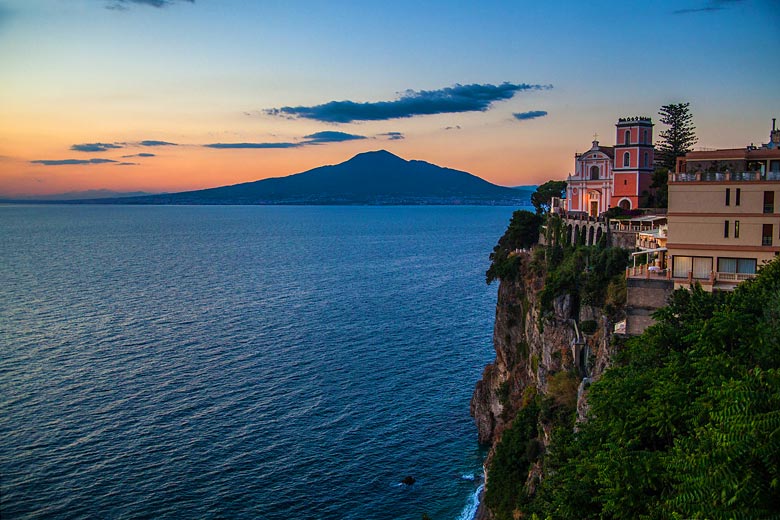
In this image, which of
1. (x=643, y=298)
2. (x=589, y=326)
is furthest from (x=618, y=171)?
(x=643, y=298)

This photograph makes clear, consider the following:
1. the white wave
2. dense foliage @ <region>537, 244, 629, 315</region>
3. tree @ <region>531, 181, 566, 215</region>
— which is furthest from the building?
tree @ <region>531, 181, 566, 215</region>

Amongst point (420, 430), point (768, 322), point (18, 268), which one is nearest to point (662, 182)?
point (420, 430)

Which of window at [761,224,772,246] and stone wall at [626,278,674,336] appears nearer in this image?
window at [761,224,772,246]

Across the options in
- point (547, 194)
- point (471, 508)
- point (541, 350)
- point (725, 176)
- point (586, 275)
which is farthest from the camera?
point (547, 194)

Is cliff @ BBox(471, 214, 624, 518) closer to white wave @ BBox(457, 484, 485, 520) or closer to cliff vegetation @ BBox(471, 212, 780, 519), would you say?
cliff vegetation @ BBox(471, 212, 780, 519)

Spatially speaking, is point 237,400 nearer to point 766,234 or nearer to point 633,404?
point 633,404

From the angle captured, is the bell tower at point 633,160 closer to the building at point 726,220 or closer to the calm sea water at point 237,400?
the calm sea water at point 237,400
